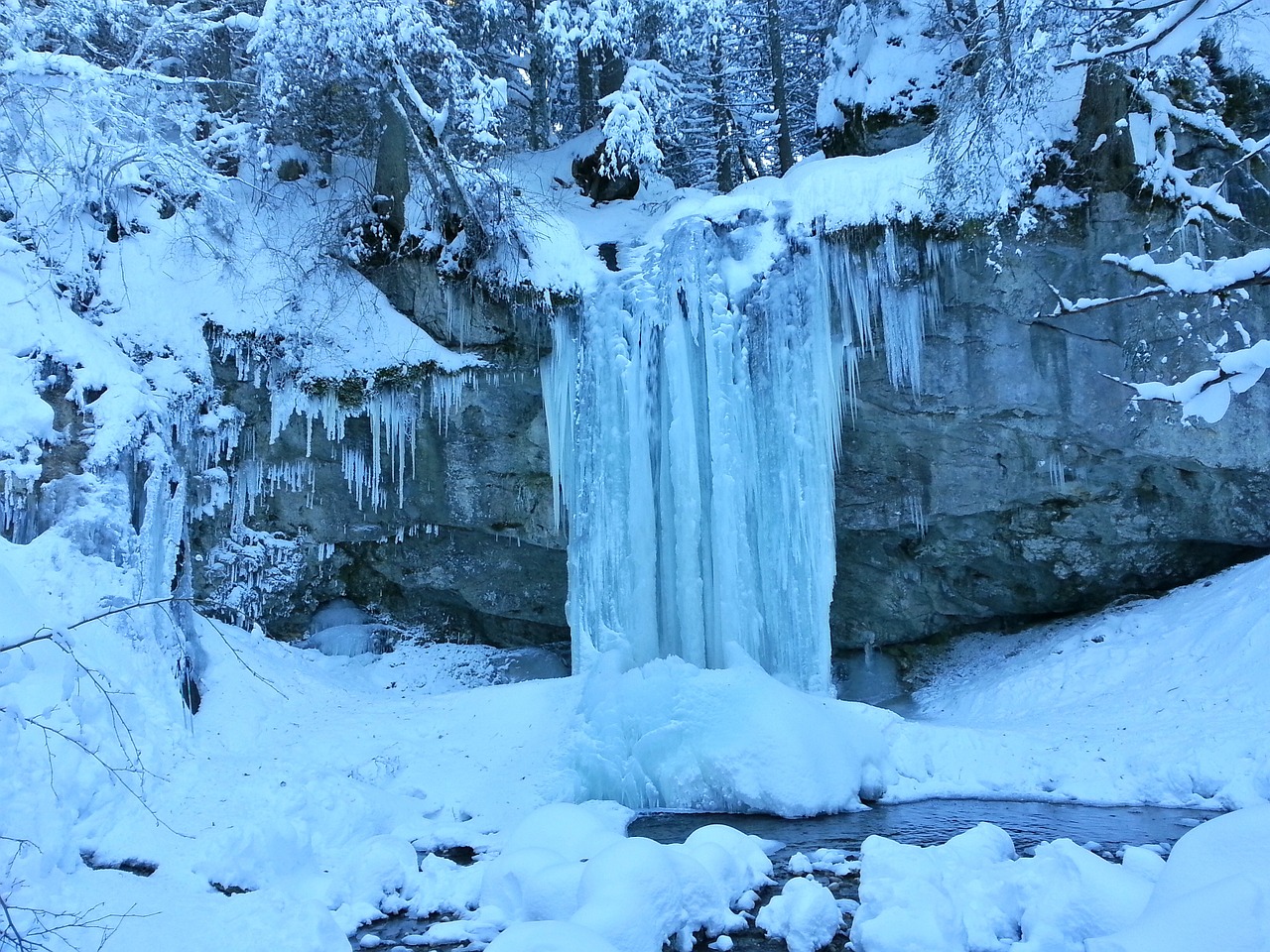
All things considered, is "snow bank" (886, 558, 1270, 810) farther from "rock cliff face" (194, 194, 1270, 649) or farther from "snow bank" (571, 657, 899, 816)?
"rock cliff face" (194, 194, 1270, 649)

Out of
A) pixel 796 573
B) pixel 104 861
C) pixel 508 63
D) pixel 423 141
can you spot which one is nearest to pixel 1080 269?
pixel 796 573

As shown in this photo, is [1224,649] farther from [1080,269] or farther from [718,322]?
[718,322]

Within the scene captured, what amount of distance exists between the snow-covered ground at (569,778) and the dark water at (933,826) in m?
0.23

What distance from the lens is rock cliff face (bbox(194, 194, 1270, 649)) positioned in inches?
377

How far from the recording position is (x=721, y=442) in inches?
380

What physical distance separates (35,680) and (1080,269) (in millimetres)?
10270

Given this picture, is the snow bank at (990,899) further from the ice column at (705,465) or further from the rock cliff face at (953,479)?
the rock cliff face at (953,479)

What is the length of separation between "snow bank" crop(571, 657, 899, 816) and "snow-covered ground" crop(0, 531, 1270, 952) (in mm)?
23

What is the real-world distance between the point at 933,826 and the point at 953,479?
5.48 meters

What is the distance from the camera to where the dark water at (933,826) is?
5.35m

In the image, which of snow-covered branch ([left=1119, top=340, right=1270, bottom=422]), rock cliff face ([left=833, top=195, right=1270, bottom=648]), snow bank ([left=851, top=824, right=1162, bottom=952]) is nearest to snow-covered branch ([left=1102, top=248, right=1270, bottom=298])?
snow-covered branch ([left=1119, top=340, right=1270, bottom=422])

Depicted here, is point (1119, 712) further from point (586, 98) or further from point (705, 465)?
point (586, 98)

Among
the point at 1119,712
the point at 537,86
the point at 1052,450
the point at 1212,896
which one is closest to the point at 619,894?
the point at 1212,896

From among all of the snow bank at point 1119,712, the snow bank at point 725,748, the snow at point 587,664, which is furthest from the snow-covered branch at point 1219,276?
the snow bank at point 1119,712
